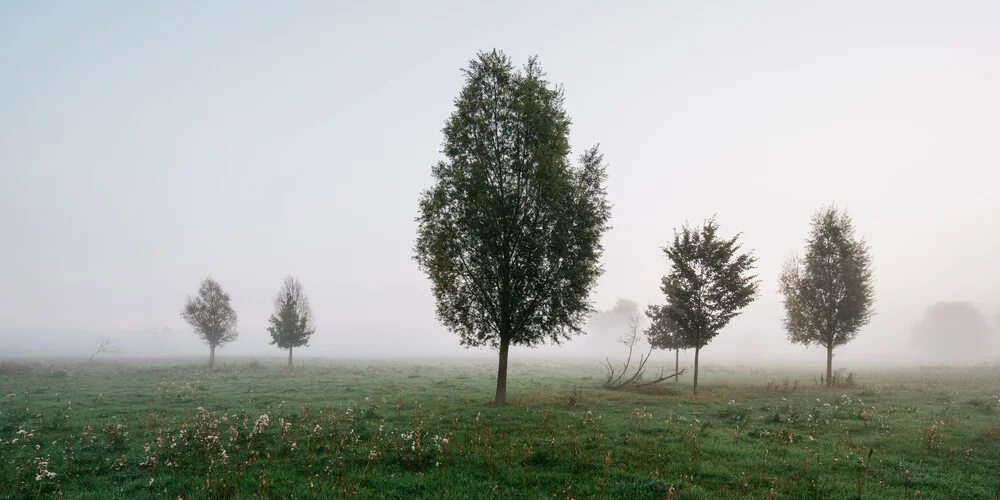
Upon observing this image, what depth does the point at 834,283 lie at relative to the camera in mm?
33594

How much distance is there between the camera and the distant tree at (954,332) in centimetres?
13162

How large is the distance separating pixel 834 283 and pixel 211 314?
69.1 meters

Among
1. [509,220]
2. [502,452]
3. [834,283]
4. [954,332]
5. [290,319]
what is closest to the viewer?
[502,452]

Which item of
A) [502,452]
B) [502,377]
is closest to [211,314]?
[502,377]

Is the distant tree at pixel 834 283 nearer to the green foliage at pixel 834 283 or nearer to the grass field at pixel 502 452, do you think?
the green foliage at pixel 834 283

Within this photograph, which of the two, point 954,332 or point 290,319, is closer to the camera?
point 290,319

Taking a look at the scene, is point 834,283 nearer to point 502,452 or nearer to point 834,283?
point 834,283

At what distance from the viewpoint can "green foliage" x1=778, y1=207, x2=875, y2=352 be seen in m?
33.3

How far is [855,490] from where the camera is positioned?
349 inches

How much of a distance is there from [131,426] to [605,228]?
835 inches

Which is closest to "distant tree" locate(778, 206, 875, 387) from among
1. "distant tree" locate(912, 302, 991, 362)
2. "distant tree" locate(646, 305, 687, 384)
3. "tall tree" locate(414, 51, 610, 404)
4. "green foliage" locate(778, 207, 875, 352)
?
"green foliage" locate(778, 207, 875, 352)

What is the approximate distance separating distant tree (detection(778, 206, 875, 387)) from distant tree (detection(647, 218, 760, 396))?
11818 mm

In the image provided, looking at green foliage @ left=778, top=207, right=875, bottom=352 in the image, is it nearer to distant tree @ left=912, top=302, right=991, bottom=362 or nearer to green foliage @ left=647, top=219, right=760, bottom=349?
green foliage @ left=647, top=219, right=760, bottom=349

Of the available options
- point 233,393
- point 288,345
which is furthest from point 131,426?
point 288,345
